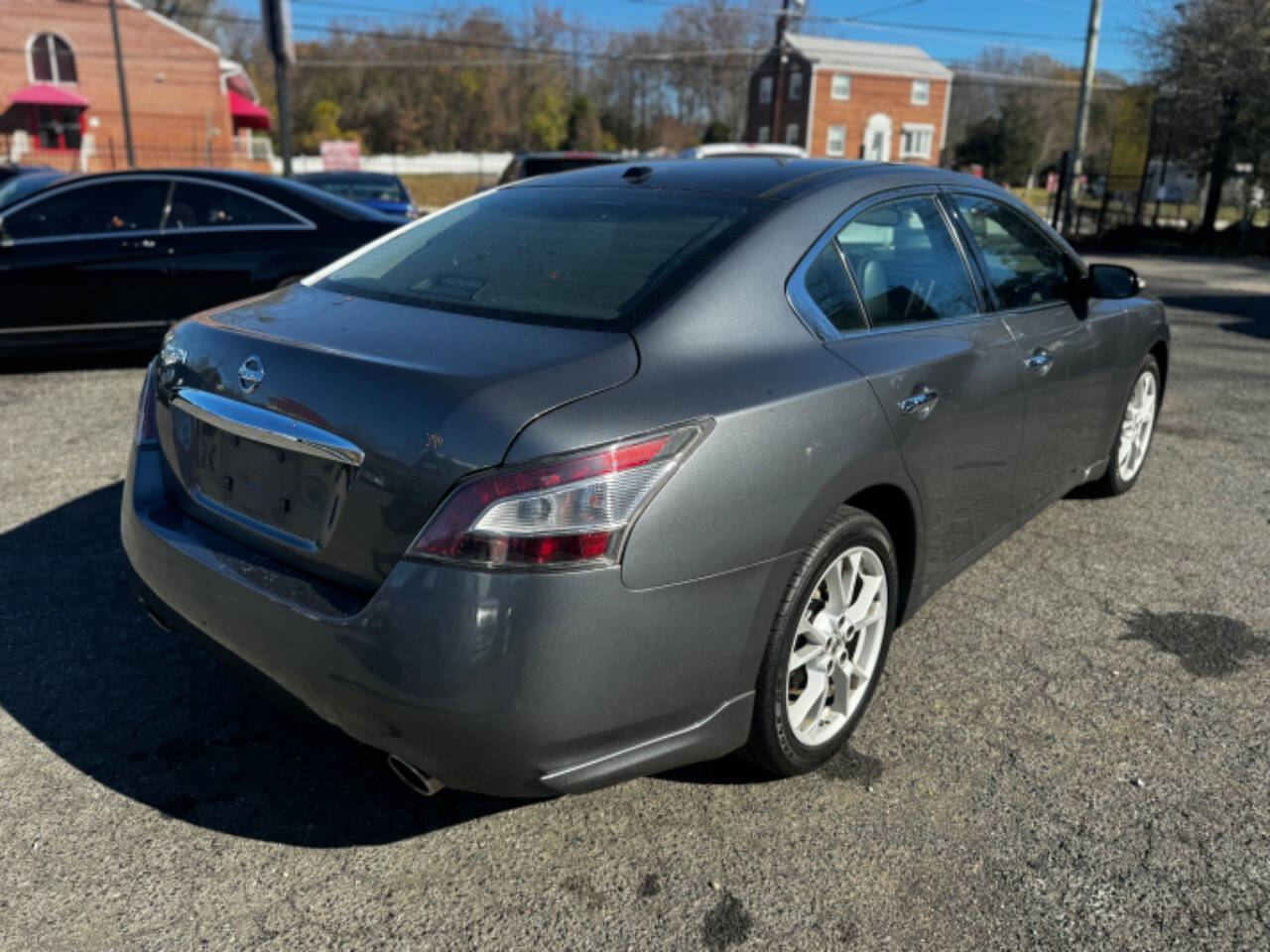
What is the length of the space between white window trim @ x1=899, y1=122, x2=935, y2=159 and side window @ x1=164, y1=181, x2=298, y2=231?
58.5 meters

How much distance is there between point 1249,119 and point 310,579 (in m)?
24.9

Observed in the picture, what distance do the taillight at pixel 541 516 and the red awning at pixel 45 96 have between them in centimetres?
4750

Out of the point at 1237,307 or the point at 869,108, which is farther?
the point at 869,108

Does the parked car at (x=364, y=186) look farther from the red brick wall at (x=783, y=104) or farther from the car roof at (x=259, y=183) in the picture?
the red brick wall at (x=783, y=104)

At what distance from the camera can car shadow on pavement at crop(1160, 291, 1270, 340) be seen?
10.6 meters

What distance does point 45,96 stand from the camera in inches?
1597

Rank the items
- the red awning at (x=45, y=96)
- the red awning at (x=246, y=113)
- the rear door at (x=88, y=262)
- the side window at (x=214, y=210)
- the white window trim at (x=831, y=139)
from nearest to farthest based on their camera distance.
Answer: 1. the rear door at (x=88, y=262)
2. the side window at (x=214, y=210)
3. the red awning at (x=45, y=96)
4. the red awning at (x=246, y=113)
5. the white window trim at (x=831, y=139)

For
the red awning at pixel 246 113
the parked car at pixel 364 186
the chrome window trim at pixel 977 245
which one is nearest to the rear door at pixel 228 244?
the chrome window trim at pixel 977 245

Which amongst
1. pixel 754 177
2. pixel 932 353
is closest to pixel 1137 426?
pixel 932 353

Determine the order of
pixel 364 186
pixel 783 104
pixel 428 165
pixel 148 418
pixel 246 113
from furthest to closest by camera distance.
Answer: pixel 783 104
pixel 428 165
pixel 246 113
pixel 364 186
pixel 148 418

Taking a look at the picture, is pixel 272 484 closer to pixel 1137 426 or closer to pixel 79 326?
pixel 1137 426

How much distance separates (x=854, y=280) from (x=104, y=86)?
49074 millimetres

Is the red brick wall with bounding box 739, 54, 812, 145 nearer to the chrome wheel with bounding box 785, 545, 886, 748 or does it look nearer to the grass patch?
the grass patch

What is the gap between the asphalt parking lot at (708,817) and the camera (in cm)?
219
